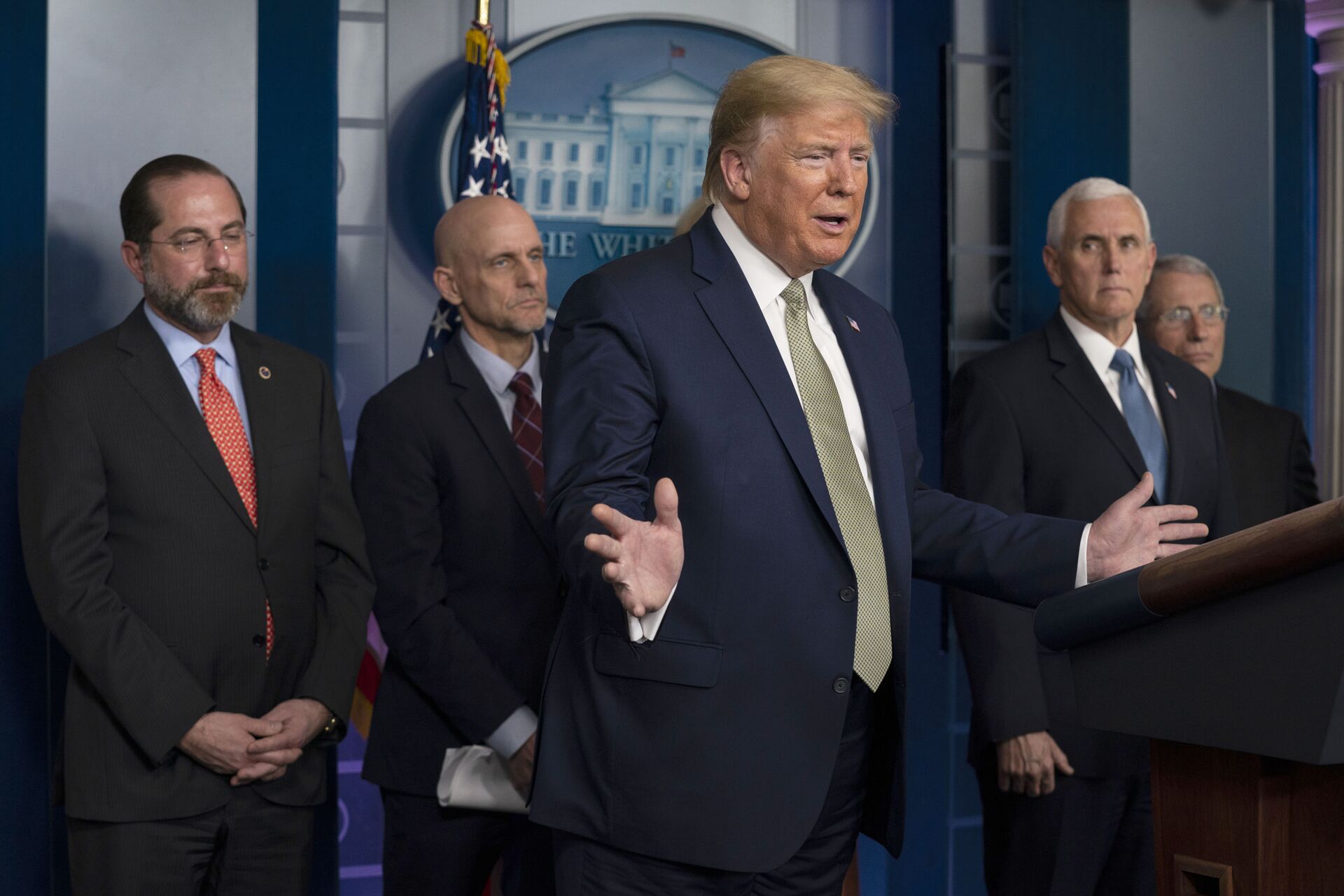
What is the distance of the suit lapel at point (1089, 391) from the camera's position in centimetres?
289

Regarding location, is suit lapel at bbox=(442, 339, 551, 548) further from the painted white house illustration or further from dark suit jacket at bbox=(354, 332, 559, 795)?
the painted white house illustration

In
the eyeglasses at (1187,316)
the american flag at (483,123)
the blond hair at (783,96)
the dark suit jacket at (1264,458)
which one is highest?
the american flag at (483,123)

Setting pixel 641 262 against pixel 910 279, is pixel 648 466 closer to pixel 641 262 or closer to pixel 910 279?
pixel 641 262

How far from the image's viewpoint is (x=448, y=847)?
2.78m

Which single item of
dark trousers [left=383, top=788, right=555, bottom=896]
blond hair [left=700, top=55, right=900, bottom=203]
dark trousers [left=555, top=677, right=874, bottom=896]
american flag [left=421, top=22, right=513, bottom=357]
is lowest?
dark trousers [left=383, top=788, right=555, bottom=896]

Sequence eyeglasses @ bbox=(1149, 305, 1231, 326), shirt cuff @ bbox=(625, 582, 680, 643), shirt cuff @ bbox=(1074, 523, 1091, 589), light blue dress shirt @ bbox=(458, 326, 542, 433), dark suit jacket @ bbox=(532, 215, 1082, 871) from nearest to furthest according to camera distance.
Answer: shirt cuff @ bbox=(625, 582, 680, 643) < dark suit jacket @ bbox=(532, 215, 1082, 871) < shirt cuff @ bbox=(1074, 523, 1091, 589) < light blue dress shirt @ bbox=(458, 326, 542, 433) < eyeglasses @ bbox=(1149, 305, 1231, 326)

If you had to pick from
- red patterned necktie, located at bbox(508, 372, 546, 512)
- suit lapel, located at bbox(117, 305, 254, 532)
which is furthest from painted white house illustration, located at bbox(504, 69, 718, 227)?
suit lapel, located at bbox(117, 305, 254, 532)

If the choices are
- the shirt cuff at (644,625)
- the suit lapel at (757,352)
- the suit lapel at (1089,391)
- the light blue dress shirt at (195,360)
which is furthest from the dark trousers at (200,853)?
the suit lapel at (1089,391)

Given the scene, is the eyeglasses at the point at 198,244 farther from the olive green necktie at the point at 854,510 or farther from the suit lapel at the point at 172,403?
the olive green necktie at the point at 854,510

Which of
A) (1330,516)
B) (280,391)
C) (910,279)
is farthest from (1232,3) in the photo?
(1330,516)

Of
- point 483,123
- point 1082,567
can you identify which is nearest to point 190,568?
point 483,123

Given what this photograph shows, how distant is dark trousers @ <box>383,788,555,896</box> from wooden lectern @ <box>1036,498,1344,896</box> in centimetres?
164

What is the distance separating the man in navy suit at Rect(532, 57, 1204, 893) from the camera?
174 cm

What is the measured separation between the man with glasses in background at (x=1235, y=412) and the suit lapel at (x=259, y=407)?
91.1 inches
